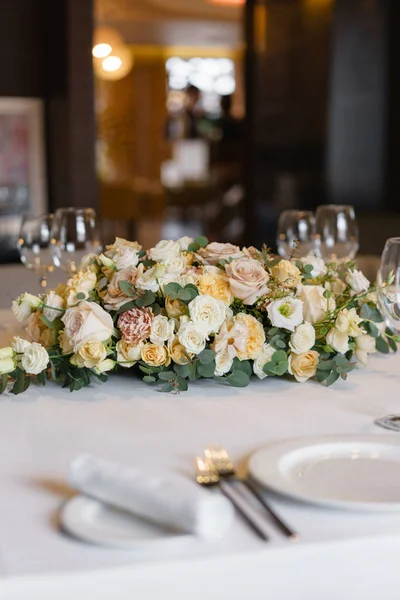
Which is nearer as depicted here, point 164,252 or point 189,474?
point 189,474

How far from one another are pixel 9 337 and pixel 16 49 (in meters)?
3.71

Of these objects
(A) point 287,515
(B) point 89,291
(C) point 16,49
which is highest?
(C) point 16,49

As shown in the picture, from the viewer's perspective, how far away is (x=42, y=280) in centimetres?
200

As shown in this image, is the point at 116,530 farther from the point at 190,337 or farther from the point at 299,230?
the point at 299,230

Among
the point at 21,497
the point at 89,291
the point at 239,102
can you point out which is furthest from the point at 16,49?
the point at 239,102

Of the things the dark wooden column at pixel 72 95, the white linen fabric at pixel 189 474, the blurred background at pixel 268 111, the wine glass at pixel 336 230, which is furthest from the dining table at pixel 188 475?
the dark wooden column at pixel 72 95

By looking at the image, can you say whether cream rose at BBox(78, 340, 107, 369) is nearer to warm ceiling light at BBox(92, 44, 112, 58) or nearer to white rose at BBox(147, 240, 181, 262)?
white rose at BBox(147, 240, 181, 262)

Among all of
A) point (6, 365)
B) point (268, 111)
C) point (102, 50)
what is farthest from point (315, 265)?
point (102, 50)

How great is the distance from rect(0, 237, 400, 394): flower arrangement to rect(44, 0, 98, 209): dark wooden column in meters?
3.63

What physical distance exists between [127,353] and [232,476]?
43 centimetres

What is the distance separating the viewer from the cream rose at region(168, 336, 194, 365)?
4.16 feet

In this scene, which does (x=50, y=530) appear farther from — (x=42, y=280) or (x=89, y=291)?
(x=42, y=280)

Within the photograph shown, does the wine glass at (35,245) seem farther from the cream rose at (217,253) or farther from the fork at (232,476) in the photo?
the fork at (232,476)

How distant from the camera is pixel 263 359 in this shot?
131 centimetres
